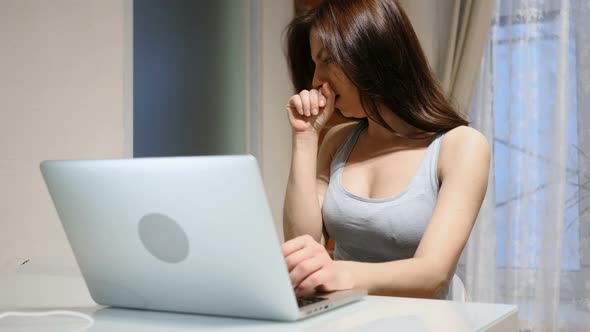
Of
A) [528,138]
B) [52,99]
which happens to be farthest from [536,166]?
[52,99]

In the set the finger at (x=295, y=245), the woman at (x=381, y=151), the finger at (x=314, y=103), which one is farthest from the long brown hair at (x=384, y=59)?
the finger at (x=295, y=245)

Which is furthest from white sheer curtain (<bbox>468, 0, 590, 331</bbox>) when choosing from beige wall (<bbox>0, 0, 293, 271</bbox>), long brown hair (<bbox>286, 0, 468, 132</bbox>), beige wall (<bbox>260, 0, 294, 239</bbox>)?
long brown hair (<bbox>286, 0, 468, 132</bbox>)

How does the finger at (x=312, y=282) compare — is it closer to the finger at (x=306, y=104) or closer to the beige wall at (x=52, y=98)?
the finger at (x=306, y=104)

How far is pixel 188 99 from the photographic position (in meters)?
Answer: 3.21

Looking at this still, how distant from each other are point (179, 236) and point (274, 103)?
2.94 meters

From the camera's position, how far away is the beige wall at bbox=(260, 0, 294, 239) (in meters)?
3.67

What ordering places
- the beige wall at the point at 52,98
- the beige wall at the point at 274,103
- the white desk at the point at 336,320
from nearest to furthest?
the white desk at the point at 336,320, the beige wall at the point at 52,98, the beige wall at the point at 274,103

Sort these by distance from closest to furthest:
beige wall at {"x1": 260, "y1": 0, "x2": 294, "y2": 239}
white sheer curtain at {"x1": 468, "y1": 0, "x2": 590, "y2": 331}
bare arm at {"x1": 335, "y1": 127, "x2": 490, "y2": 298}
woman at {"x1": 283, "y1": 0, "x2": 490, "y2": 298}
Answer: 1. bare arm at {"x1": 335, "y1": 127, "x2": 490, "y2": 298}
2. woman at {"x1": 283, "y1": 0, "x2": 490, "y2": 298}
3. white sheer curtain at {"x1": 468, "y1": 0, "x2": 590, "y2": 331}
4. beige wall at {"x1": 260, "y1": 0, "x2": 294, "y2": 239}

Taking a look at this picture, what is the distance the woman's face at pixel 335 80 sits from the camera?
170cm

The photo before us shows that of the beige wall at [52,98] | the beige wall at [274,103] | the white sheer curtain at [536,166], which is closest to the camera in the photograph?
the beige wall at [52,98]

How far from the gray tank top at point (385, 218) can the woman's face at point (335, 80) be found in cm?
19

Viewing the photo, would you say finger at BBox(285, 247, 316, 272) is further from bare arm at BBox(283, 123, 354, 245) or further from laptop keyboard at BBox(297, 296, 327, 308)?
bare arm at BBox(283, 123, 354, 245)

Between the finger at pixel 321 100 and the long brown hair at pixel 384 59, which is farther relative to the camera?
the finger at pixel 321 100

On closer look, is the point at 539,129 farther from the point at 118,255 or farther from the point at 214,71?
the point at 118,255
